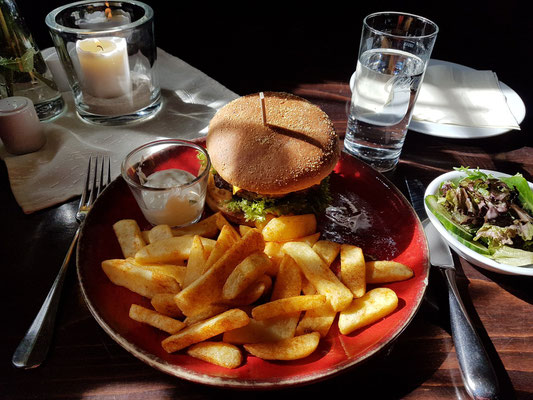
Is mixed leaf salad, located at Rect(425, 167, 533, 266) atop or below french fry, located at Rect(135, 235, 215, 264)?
atop

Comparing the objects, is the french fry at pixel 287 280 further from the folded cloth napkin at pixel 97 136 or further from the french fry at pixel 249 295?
the folded cloth napkin at pixel 97 136

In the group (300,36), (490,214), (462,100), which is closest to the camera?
(490,214)

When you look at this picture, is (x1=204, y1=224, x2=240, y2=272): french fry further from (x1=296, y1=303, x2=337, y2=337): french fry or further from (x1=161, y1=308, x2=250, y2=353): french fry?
(x1=296, y1=303, x2=337, y2=337): french fry

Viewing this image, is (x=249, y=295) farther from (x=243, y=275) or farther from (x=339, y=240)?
(x=339, y=240)

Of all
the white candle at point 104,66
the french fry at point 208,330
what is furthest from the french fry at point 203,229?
the white candle at point 104,66

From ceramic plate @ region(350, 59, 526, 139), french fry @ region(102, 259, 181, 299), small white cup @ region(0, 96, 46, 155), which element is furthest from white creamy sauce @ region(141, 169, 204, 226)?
ceramic plate @ region(350, 59, 526, 139)

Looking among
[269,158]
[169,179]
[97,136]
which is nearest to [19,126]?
[97,136]

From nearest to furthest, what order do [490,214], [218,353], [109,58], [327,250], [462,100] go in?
[218,353] → [327,250] → [490,214] → [109,58] → [462,100]
